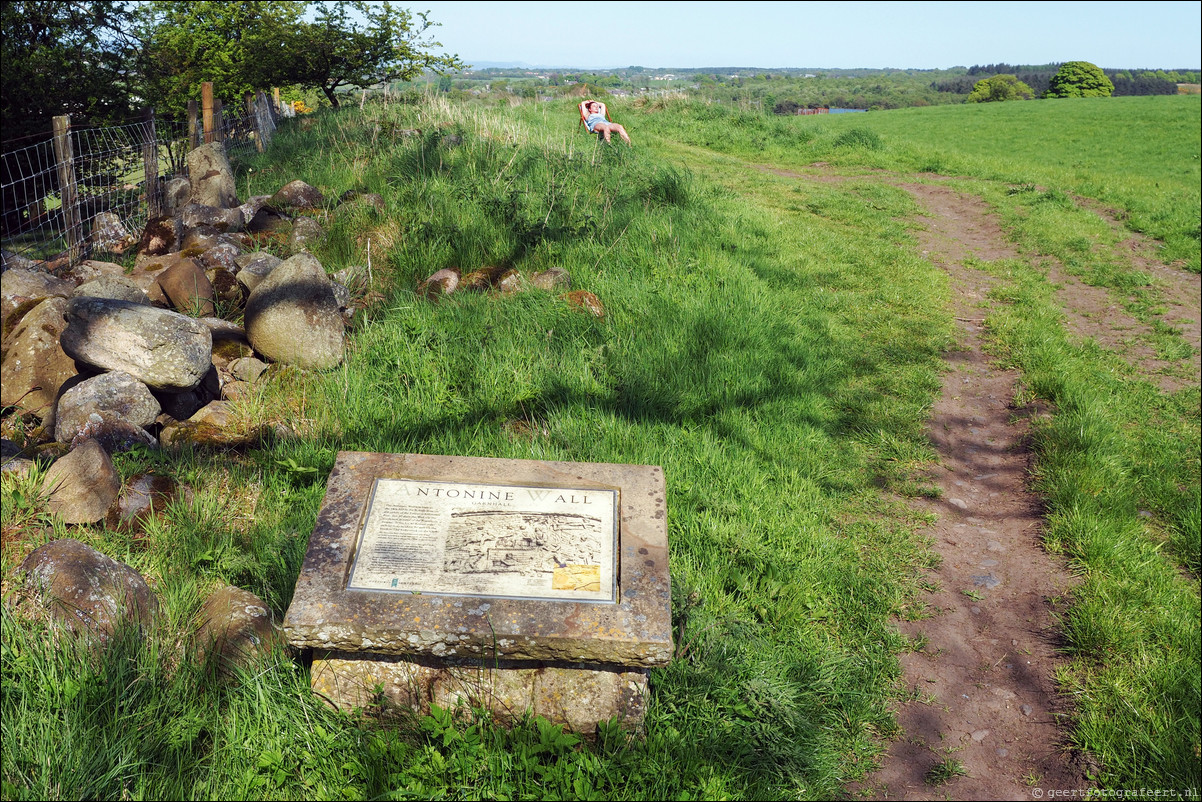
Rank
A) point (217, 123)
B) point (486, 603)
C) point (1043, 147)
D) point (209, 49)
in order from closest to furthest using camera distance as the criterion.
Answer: point (486, 603), point (217, 123), point (209, 49), point (1043, 147)

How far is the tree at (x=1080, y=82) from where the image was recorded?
3409 centimetres

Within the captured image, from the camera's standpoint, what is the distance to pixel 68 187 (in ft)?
21.9

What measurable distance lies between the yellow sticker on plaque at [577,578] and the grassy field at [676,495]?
0.47 meters

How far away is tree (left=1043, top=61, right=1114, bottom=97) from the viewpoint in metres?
34.1

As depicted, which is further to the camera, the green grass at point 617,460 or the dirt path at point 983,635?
the dirt path at point 983,635

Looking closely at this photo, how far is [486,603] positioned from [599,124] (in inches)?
457

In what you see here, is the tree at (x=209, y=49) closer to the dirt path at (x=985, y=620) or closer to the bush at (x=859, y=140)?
the bush at (x=859, y=140)

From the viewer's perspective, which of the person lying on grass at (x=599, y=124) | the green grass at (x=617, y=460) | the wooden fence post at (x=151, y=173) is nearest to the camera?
the green grass at (x=617, y=460)

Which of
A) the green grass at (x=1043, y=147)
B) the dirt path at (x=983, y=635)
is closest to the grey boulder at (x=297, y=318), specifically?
the dirt path at (x=983, y=635)

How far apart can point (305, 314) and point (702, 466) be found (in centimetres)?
275

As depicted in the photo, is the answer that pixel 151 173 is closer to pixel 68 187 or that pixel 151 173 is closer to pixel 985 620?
pixel 68 187

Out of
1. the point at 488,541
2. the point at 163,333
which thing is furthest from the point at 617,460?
the point at 163,333

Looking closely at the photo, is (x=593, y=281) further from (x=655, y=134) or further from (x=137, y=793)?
(x=655, y=134)

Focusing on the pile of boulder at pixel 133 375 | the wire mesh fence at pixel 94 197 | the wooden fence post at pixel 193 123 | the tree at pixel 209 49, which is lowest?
the pile of boulder at pixel 133 375
